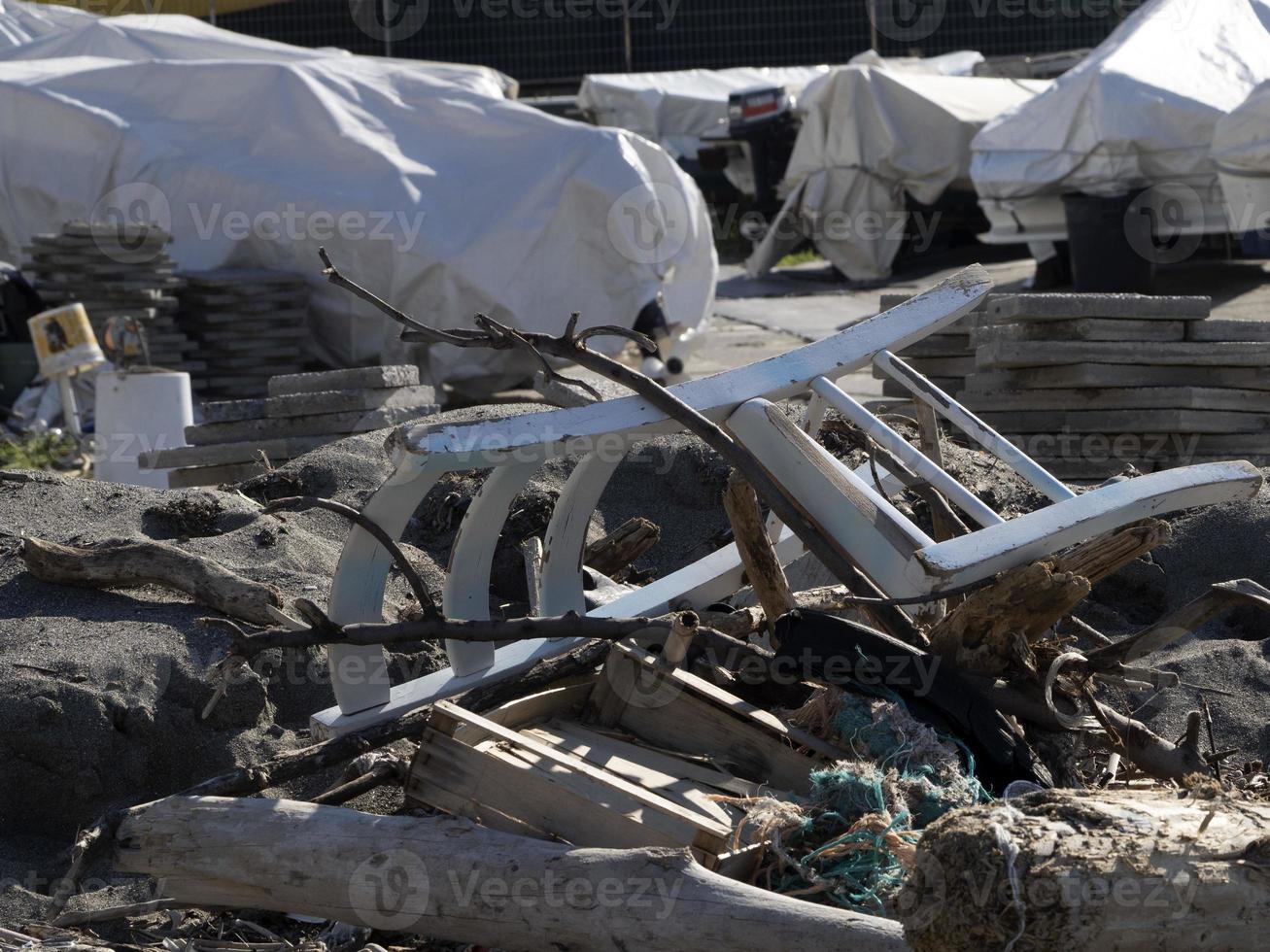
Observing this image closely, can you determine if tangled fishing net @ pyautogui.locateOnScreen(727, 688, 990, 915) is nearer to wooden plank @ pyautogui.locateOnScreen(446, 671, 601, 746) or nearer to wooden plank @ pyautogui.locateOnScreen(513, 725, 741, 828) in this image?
wooden plank @ pyautogui.locateOnScreen(513, 725, 741, 828)

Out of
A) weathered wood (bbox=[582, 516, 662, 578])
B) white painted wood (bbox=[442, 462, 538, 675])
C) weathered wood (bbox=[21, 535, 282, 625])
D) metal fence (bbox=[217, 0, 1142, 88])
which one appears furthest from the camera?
metal fence (bbox=[217, 0, 1142, 88])

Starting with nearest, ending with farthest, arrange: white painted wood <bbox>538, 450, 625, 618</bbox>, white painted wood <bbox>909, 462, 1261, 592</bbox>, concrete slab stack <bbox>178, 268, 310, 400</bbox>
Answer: white painted wood <bbox>909, 462, 1261, 592</bbox> → white painted wood <bbox>538, 450, 625, 618</bbox> → concrete slab stack <bbox>178, 268, 310, 400</bbox>

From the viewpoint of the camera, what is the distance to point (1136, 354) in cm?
651

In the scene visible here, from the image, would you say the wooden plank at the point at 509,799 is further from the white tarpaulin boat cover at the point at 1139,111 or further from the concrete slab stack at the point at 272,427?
the white tarpaulin boat cover at the point at 1139,111

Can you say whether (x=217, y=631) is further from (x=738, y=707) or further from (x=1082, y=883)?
(x=1082, y=883)

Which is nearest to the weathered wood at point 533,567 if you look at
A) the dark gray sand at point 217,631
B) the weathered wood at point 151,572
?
the dark gray sand at point 217,631

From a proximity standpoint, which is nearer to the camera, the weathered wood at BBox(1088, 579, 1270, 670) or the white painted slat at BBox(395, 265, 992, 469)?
the white painted slat at BBox(395, 265, 992, 469)

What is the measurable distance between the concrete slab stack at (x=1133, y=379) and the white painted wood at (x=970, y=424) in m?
2.64

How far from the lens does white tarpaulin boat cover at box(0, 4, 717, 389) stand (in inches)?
400

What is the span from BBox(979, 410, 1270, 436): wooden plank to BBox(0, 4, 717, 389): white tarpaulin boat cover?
13.9 ft

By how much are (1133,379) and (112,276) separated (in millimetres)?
6759

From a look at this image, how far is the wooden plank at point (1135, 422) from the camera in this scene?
641 cm

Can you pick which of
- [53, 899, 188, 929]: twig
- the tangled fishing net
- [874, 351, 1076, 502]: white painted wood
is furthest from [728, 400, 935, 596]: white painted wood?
[53, 899, 188, 929]: twig

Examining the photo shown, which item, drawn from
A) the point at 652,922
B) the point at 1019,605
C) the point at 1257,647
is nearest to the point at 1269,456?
the point at 1257,647
